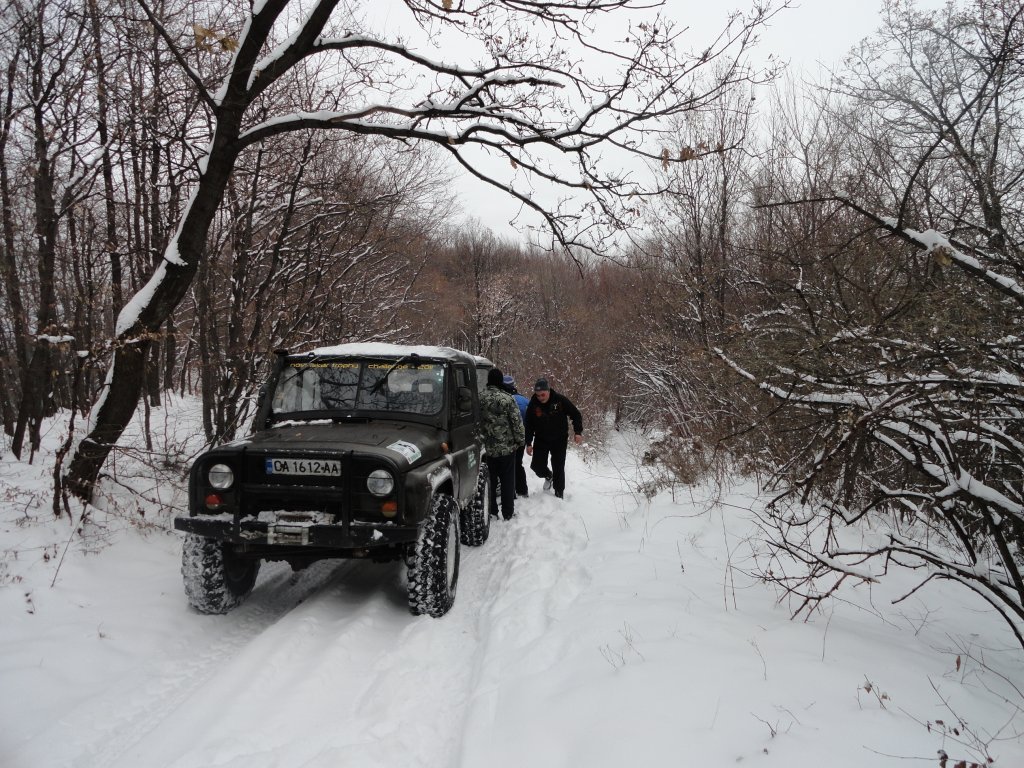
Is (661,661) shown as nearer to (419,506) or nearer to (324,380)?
(419,506)

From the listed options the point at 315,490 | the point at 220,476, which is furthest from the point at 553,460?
the point at 220,476

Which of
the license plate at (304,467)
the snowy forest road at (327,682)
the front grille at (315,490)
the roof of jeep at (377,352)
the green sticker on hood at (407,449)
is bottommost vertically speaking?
the snowy forest road at (327,682)

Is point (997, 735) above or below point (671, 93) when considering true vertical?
below

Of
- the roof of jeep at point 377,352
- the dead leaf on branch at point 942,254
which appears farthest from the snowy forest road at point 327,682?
the dead leaf on branch at point 942,254

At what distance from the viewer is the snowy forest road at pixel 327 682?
258 cm

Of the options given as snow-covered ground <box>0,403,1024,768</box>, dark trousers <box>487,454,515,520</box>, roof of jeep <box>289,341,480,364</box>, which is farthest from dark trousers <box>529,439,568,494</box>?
roof of jeep <box>289,341,480,364</box>

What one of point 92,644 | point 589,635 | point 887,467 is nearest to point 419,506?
point 589,635

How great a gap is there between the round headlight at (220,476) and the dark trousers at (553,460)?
469 cm

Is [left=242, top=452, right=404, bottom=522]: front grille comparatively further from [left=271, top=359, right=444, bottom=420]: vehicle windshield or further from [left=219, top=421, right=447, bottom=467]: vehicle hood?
[left=271, top=359, right=444, bottom=420]: vehicle windshield

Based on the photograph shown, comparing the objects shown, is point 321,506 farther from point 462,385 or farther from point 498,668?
point 462,385

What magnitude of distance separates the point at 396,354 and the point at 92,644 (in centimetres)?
289

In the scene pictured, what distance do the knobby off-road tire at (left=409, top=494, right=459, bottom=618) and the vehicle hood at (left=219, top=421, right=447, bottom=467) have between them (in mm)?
451

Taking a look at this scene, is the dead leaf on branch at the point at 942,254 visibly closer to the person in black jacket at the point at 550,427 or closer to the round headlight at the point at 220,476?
the round headlight at the point at 220,476

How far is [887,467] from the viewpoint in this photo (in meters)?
4.93
